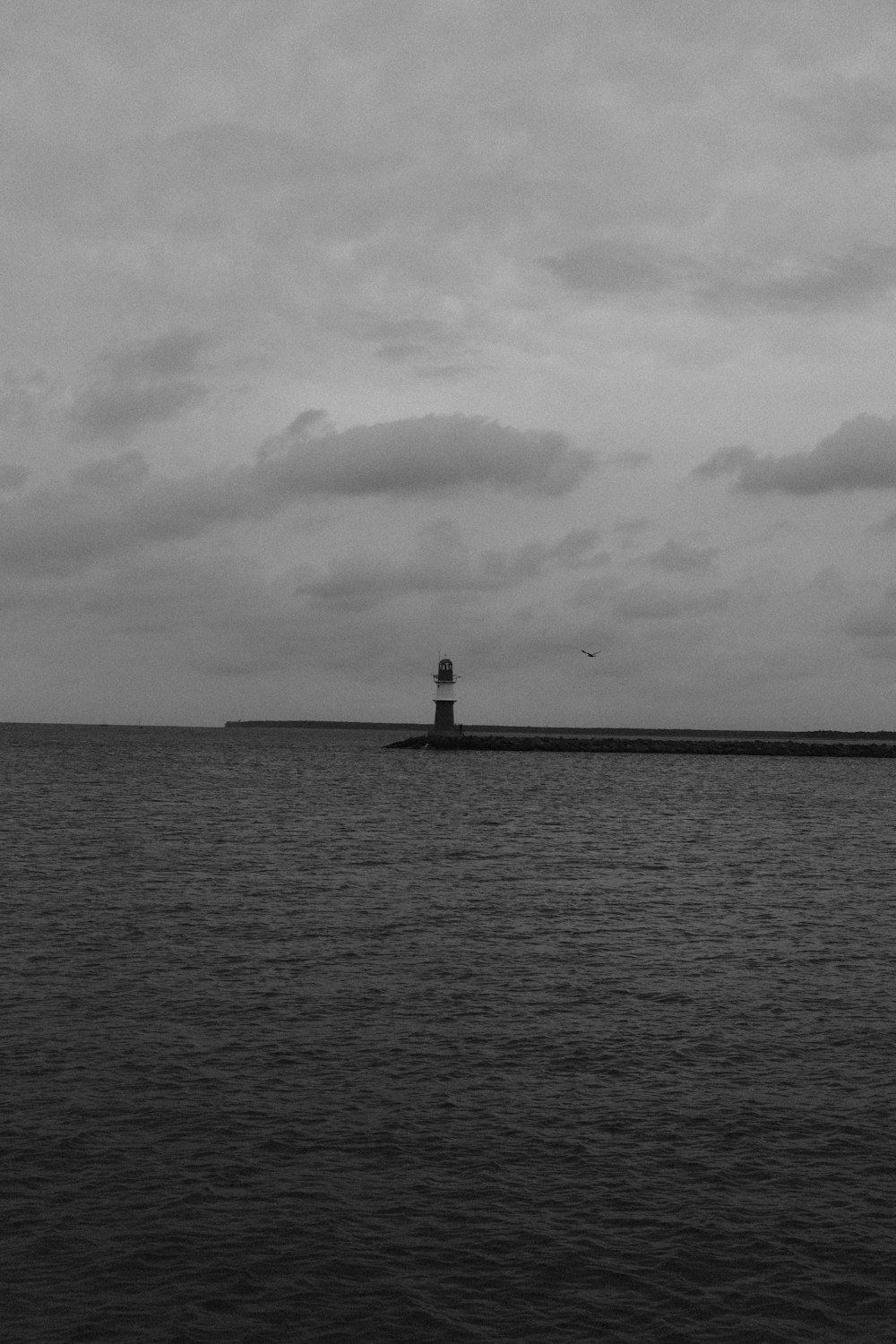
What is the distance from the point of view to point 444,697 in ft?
470

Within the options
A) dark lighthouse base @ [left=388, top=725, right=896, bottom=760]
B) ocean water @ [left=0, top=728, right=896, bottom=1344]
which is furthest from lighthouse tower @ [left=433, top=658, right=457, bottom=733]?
ocean water @ [left=0, top=728, right=896, bottom=1344]

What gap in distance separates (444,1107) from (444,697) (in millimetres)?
127157

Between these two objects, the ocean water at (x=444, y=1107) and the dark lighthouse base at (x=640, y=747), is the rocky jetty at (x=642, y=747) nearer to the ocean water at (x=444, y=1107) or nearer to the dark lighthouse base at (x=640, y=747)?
the dark lighthouse base at (x=640, y=747)

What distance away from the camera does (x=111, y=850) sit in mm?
43594

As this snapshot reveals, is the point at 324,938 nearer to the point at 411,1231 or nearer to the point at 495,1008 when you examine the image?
the point at 495,1008

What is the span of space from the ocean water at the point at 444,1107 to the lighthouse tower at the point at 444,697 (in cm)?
9848

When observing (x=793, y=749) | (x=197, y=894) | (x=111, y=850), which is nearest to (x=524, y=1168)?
(x=197, y=894)

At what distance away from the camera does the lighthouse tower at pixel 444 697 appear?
136 m

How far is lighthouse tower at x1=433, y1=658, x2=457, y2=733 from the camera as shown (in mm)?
136375

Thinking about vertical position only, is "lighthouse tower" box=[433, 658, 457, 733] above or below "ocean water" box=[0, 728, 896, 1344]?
above

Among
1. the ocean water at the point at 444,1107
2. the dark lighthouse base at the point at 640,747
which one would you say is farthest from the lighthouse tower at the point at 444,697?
the ocean water at the point at 444,1107

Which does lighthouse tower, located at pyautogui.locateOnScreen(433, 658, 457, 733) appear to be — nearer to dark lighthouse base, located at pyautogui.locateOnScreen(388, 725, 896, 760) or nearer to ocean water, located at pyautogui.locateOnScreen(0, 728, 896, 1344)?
dark lighthouse base, located at pyautogui.locateOnScreen(388, 725, 896, 760)

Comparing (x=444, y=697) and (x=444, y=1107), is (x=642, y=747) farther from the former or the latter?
(x=444, y=1107)

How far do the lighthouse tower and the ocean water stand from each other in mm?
98481
